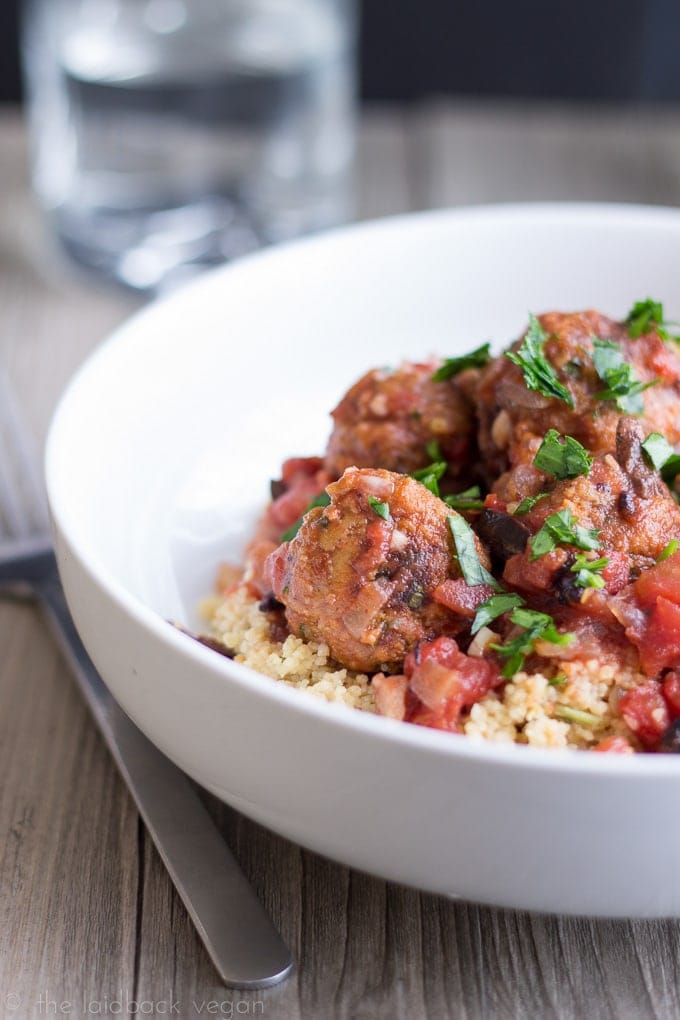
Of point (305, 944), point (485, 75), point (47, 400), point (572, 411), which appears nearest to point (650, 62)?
point (485, 75)

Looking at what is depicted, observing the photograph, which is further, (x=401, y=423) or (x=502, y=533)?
(x=401, y=423)

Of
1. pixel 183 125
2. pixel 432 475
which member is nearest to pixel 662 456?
pixel 432 475

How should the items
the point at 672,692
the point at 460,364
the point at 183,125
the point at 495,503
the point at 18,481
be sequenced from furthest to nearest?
the point at 183,125
the point at 18,481
the point at 460,364
the point at 495,503
the point at 672,692

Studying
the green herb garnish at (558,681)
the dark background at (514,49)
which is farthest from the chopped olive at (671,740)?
the dark background at (514,49)

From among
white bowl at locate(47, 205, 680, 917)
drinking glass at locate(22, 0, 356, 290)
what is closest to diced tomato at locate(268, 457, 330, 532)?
white bowl at locate(47, 205, 680, 917)

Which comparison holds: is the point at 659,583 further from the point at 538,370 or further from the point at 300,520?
the point at 300,520

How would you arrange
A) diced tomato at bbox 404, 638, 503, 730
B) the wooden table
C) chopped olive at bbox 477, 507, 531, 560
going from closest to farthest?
1. the wooden table
2. diced tomato at bbox 404, 638, 503, 730
3. chopped olive at bbox 477, 507, 531, 560

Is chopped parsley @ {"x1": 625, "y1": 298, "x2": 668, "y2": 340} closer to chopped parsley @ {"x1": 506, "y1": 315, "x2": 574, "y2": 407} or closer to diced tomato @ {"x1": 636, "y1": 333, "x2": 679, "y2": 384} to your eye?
diced tomato @ {"x1": 636, "y1": 333, "x2": 679, "y2": 384}
